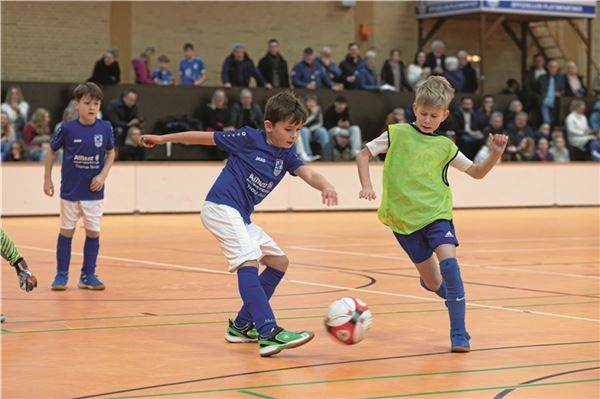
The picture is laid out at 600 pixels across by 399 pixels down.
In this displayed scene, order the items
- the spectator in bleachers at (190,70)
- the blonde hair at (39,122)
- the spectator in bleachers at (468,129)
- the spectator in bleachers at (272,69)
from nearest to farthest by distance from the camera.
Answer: the blonde hair at (39,122) → the spectator in bleachers at (190,70) → the spectator in bleachers at (272,69) → the spectator in bleachers at (468,129)

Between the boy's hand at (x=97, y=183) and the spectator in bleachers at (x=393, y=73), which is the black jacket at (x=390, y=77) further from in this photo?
the boy's hand at (x=97, y=183)

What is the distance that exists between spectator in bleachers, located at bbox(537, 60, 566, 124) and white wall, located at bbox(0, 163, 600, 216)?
7.36 ft

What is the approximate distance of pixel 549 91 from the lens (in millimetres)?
28094

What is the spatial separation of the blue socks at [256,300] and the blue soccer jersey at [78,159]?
3.57 metres

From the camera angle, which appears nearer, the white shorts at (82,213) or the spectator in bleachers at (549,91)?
the white shorts at (82,213)

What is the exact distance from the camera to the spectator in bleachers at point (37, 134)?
20906 millimetres

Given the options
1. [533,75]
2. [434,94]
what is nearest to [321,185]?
[434,94]

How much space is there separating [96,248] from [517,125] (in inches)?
701

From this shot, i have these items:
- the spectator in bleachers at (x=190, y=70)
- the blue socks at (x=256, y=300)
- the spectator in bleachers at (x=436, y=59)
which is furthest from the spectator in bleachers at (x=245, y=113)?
the blue socks at (x=256, y=300)

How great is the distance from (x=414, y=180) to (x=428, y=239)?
1.32ft

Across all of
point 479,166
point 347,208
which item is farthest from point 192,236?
point 479,166

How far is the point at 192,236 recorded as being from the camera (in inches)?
648

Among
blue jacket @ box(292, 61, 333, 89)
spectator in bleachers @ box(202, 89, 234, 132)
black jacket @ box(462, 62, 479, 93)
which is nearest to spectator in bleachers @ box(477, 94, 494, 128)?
black jacket @ box(462, 62, 479, 93)

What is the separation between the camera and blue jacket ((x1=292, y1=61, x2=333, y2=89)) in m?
25.0
